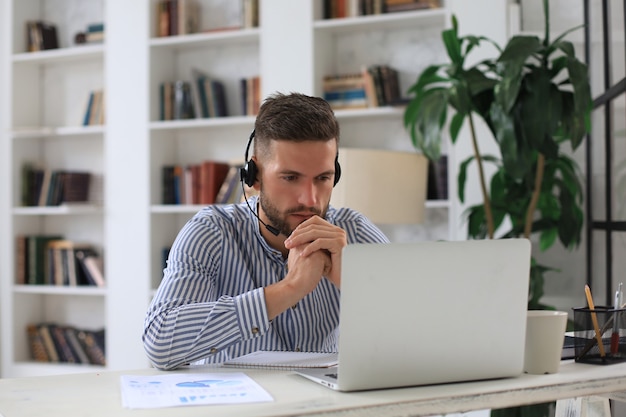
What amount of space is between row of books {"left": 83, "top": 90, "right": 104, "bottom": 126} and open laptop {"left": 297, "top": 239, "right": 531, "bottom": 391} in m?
3.86

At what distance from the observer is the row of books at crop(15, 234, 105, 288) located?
4.87m

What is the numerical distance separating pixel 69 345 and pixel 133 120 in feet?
4.62

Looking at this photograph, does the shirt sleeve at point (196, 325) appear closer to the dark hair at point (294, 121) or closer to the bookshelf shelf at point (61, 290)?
the dark hair at point (294, 121)

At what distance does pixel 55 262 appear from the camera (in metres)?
4.96

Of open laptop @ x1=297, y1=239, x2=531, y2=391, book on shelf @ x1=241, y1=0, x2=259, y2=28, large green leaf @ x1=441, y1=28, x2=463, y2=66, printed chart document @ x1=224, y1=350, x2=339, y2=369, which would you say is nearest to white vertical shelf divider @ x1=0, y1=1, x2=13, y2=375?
book on shelf @ x1=241, y1=0, x2=259, y2=28

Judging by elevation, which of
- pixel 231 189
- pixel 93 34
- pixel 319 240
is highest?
pixel 93 34

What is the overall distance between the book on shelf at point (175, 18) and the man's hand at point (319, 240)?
3.17 metres

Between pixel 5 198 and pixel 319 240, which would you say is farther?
pixel 5 198

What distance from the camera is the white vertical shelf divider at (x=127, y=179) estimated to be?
181 inches

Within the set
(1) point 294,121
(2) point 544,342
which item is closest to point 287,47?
(1) point 294,121

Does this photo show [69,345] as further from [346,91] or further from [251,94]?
[346,91]

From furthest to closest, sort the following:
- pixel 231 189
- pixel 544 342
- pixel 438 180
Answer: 1. pixel 231 189
2. pixel 438 180
3. pixel 544 342

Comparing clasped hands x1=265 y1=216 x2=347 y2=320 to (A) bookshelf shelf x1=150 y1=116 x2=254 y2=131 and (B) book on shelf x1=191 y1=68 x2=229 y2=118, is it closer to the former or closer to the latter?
(A) bookshelf shelf x1=150 y1=116 x2=254 y2=131

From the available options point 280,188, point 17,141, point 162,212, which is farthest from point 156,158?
point 280,188
